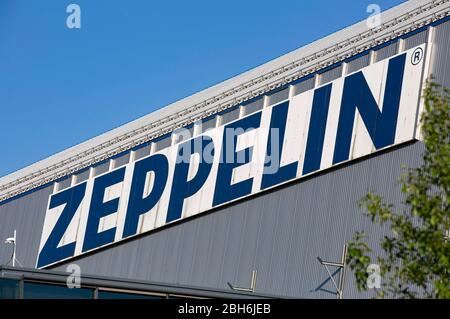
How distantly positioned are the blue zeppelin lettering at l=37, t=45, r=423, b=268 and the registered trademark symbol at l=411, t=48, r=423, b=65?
214 mm

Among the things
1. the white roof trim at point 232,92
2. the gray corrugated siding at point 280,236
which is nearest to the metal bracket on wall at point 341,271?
the gray corrugated siding at point 280,236

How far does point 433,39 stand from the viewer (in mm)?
41188

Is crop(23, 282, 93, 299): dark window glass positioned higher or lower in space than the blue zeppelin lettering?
lower

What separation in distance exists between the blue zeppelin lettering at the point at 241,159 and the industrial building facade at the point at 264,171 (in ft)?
0.22

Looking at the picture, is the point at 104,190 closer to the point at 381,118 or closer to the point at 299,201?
the point at 299,201

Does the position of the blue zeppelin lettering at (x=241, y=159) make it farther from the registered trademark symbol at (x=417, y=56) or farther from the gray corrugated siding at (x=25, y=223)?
the gray corrugated siding at (x=25, y=223)

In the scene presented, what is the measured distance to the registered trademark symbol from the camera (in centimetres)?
4129

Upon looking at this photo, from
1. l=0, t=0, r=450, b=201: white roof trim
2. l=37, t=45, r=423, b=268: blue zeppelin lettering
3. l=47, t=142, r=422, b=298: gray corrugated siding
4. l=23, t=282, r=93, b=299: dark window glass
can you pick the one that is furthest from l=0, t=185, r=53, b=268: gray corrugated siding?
l=23, t=282, r=93, b=299: dark window glass

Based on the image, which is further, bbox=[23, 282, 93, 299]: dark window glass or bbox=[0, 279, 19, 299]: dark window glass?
bbox=[23, 282, 93, 299]: dark window glass

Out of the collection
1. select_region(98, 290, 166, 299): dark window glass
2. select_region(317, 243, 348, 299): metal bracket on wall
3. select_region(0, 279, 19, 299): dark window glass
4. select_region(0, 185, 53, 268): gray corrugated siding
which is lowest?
select_region(0, 279, 19, 299): dark window glass

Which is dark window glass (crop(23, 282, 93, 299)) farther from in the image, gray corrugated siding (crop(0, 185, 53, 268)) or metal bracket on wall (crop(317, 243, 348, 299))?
gray corrugated siding (crop(0, 185, 53, 268))

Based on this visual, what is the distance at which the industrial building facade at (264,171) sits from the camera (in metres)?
42.0
